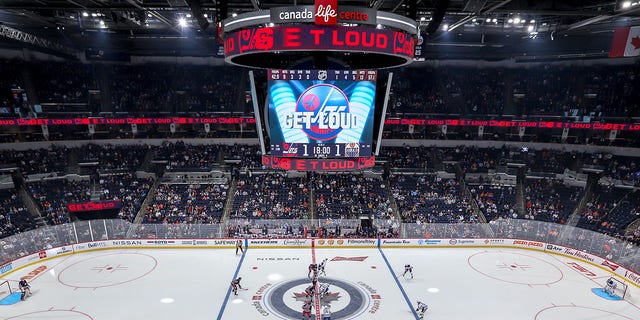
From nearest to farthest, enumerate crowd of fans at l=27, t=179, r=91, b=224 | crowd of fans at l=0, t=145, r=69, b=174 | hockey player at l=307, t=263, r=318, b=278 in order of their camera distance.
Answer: hockey player at l=307, t=263, r=318, b=278
crowd of fans at l=27, t=179, r=91, b=224
crowd of fans at l=0, t=145, r=69, b=174

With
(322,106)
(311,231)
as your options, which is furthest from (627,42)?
(311,231)

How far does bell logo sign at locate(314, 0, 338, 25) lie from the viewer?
9.34 m

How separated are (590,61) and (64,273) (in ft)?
143

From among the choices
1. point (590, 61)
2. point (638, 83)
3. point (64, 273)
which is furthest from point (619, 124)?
point (64, 273)

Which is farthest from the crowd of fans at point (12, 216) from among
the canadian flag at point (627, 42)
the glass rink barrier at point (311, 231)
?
the canadian flag at point (627, 42)

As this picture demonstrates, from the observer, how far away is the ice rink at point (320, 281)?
1541 cm

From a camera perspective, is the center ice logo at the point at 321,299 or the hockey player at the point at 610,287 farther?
the hockey player at the point at 610,287

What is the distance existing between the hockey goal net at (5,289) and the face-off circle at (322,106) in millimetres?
16027

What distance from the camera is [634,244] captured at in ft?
67.2

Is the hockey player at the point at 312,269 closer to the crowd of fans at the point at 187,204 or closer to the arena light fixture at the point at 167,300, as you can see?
the arena light fixture at the point at 167,300

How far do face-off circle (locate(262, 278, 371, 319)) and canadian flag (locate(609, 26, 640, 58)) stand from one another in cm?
1780

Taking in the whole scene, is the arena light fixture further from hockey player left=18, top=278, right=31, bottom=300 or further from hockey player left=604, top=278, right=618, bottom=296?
hockey player left=604, top=278, right=618, bottom=296

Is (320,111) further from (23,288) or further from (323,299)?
(23,288)

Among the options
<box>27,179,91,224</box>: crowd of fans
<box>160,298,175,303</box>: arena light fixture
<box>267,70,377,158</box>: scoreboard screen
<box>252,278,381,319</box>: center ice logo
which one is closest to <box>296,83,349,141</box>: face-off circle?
<box>267,70,377,158</box>: scoreboard screen
